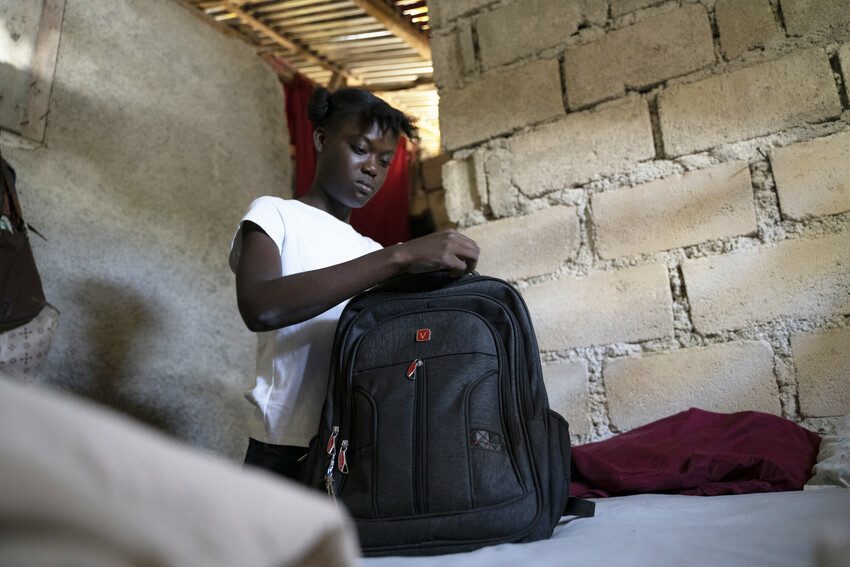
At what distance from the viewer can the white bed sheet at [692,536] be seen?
90cm

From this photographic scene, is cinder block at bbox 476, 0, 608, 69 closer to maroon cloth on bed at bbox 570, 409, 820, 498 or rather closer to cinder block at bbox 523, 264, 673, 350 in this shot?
cinder block at bbox 523, 264, 673, 350

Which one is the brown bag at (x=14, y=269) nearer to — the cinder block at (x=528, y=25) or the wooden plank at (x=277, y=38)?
the cinder block at (x=528, y=25)

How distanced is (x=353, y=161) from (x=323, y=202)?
0.14 metres

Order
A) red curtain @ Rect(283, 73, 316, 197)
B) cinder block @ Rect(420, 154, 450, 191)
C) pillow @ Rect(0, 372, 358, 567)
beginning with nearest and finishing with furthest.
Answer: pillow @ Rect(0, 372, 358, 567), red curtain @ Rect(283, 73, 316, 197), cinder block @ Rect(420, 154, 450, 191)

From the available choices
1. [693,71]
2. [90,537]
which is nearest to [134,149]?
[693,71]

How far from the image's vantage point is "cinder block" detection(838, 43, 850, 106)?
6.50ft

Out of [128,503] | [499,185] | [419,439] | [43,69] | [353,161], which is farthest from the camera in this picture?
[43,69]

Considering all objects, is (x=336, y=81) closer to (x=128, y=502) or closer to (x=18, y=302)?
(x=18, y=302)

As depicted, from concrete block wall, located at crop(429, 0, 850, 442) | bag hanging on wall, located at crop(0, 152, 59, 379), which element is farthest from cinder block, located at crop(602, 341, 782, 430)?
bag hanging on wall, located at crop(0, 152, 59, 379)

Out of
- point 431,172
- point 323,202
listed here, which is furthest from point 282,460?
point 431,172

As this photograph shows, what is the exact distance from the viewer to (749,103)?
2086mm

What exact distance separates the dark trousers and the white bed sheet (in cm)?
42

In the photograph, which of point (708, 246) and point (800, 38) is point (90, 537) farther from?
point (800, 38)

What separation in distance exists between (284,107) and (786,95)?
3.05 meters
